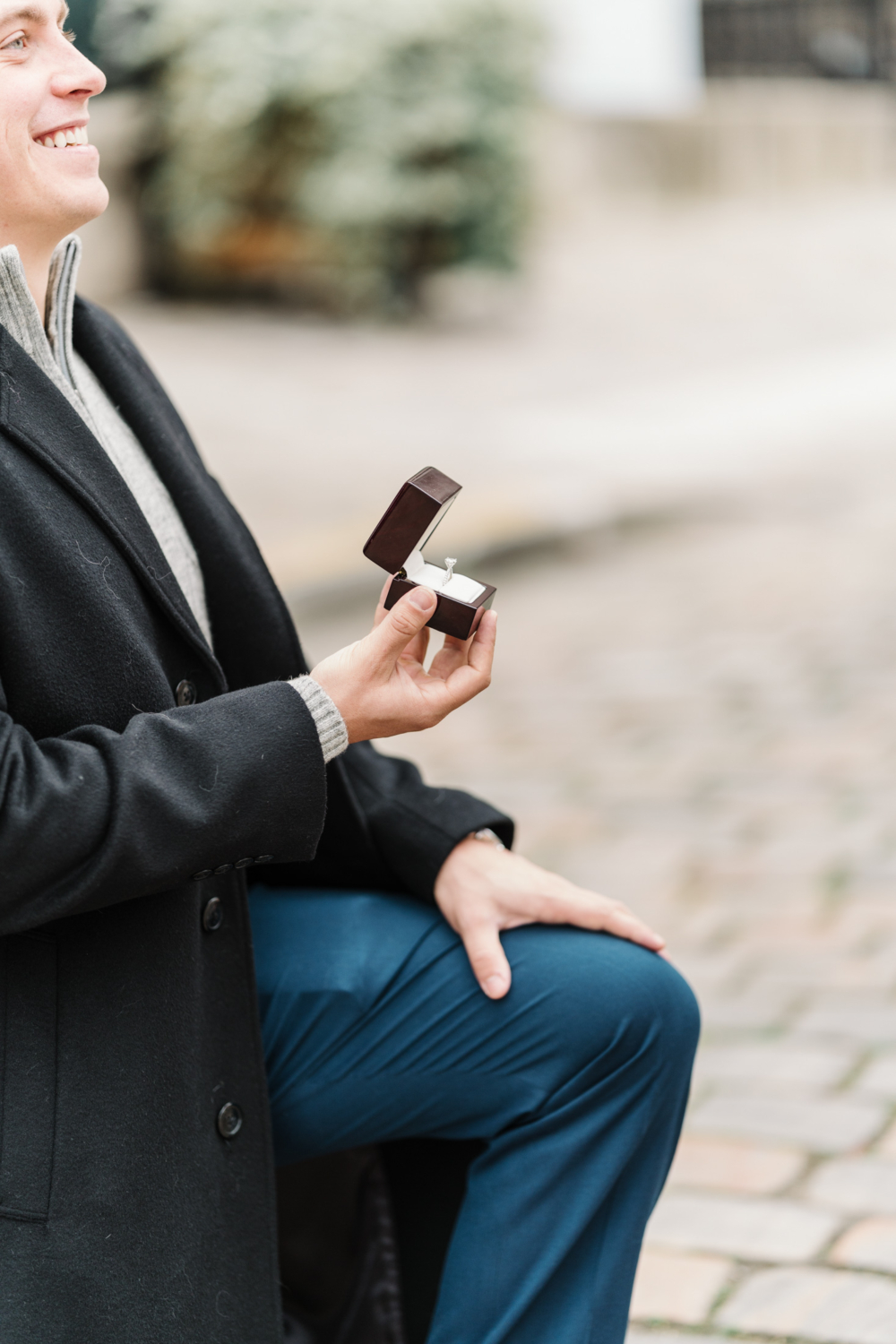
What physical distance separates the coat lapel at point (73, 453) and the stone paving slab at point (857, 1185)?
151 cm

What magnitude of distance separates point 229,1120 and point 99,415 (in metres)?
0.73

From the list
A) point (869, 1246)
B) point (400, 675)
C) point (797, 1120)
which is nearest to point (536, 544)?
point (797, 1120)

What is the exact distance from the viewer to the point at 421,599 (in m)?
1.54

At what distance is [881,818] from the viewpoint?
418 centimetres

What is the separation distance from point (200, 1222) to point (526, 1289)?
34cm

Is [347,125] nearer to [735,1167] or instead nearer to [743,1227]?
[735,1167]


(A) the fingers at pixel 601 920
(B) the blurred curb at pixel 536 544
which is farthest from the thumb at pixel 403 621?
(B) the blurred curb at pixel 536 544

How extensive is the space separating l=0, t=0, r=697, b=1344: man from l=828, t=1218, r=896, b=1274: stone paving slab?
748mm

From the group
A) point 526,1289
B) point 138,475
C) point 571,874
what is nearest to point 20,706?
point 138,475

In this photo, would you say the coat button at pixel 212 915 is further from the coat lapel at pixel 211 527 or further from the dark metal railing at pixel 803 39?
the dark metal railing at pixel 803 39

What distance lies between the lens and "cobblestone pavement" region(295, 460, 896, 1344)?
245cm

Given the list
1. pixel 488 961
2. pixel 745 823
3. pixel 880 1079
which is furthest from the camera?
pixel 745 823

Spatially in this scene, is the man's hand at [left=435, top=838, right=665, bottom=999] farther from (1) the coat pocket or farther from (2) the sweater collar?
(2) the sweater collar

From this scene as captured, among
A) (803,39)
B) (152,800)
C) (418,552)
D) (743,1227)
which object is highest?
(418,552)
